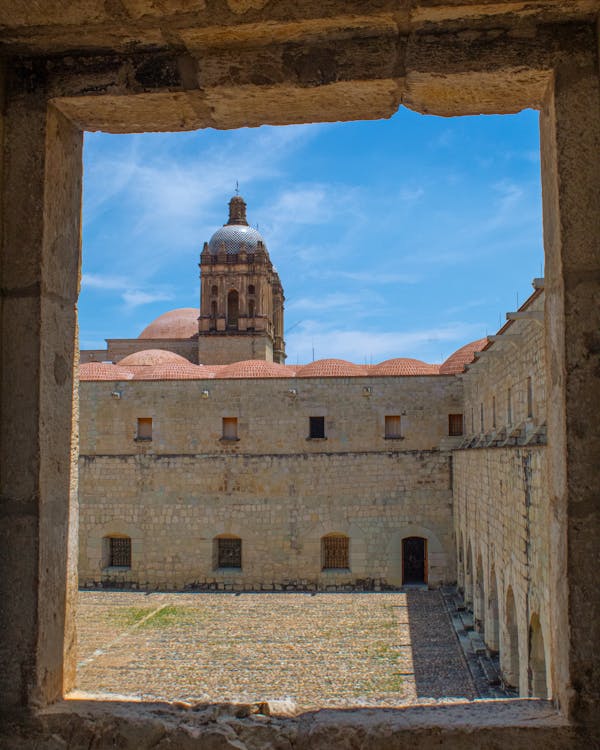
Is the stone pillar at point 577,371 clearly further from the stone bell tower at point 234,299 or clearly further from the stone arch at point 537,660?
the stone bell tower at point 234,299

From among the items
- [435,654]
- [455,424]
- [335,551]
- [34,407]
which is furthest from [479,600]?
[34,407]

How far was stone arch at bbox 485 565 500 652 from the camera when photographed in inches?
456

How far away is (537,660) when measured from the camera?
7918 mm

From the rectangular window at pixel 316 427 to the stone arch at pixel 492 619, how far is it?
26.3ft

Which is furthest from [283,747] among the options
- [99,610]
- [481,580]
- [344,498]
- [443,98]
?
[344,498]

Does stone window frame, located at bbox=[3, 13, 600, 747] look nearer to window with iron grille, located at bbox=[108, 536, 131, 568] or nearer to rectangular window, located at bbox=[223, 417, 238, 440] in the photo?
rectangular window, located at bbox=[223, 417, 238, 440]

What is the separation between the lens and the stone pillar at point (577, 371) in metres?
1.93

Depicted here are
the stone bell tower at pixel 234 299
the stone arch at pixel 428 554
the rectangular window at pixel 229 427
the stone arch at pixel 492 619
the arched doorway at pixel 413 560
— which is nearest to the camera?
the stone arch at pixel 492 619

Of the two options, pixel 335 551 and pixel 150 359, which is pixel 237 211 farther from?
pixel 335 551

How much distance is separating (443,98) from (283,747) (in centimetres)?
213

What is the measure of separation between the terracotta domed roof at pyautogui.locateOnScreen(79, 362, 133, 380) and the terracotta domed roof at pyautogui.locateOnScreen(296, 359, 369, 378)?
5.27m

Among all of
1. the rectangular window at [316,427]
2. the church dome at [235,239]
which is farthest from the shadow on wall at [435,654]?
the church dome at [235,239]

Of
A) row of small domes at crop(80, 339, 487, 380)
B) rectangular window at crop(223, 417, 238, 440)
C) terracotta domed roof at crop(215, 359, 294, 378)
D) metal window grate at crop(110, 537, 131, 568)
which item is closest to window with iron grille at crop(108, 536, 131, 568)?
metal window grate at crop(110, 537, 131, 568)

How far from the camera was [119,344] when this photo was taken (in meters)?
34.6
